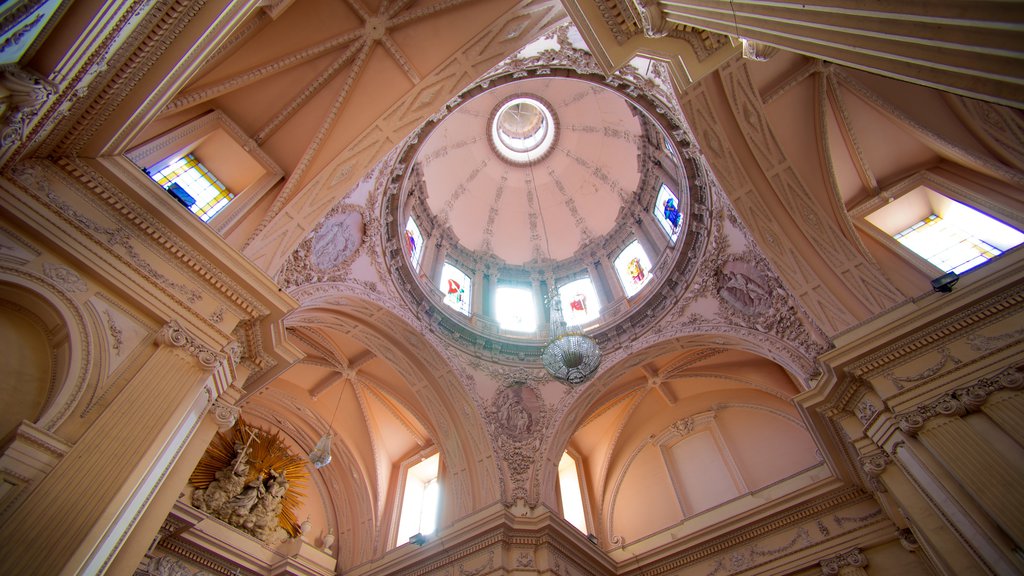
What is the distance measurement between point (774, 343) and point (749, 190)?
284 centimetres

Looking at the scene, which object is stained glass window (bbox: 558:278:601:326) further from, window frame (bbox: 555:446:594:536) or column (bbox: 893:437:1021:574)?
column (bbox: 893:437:1021:574)

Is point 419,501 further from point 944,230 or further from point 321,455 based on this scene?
point 944,230

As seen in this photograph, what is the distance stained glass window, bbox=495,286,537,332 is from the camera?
46.5 feet

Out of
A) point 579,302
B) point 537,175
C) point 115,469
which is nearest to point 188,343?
point 115,469

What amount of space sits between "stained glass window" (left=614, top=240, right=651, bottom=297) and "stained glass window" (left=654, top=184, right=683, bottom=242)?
3.25 feet

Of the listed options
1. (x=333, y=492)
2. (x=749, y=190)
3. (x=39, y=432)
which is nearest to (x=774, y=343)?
(x=749, y=190)

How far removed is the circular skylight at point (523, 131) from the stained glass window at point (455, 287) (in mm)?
5088

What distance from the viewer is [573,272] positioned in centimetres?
1535

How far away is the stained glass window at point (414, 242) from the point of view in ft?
42.3

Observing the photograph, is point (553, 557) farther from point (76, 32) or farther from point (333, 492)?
point (76, 32)

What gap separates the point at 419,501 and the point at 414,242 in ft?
22.1

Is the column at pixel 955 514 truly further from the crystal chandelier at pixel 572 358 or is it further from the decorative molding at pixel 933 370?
the crystal chandelier at pixel 572 358

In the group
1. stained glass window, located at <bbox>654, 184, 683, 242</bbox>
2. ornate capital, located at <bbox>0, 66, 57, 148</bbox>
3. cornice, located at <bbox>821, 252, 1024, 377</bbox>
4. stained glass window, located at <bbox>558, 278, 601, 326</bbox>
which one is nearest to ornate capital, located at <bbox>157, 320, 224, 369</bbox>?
ornate capital, located at <bbox>0, 66, 57, 148</bbox>

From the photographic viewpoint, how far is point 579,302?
14.4 meters
